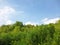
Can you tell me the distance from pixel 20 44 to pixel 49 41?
4.69 m

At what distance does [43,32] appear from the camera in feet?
76.5

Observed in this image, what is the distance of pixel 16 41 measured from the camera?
2820 centimetres

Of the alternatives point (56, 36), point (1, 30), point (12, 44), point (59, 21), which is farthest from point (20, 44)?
point (1, 30)

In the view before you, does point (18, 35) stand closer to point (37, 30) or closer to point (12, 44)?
point (12, 44)

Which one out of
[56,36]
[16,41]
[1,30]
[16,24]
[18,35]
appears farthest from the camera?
[16,24]

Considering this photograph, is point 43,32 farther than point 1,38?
No

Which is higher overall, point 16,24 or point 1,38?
point 16,24

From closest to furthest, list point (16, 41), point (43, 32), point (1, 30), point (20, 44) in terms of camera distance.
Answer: point (43, 32) → point (20, 44) → point (16, 41) → point (1, 30)

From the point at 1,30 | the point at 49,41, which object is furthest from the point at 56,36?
the point at 1,30

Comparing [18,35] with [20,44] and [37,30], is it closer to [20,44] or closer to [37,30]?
[20,44]

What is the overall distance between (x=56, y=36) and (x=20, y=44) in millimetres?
5765

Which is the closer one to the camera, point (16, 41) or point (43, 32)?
point (43, 32)

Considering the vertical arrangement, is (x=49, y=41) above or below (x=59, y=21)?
below

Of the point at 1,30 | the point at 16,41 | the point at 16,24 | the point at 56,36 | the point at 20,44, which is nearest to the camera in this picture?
the point at 56,36
